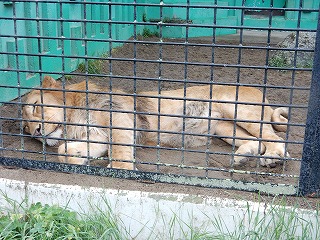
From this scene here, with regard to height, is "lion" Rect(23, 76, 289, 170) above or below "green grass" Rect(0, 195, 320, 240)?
above

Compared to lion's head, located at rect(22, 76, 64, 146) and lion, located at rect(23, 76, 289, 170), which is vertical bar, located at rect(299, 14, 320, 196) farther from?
lion's head, located at rect(22, 76, 64, 146)

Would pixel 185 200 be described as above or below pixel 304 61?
below

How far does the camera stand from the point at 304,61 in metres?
8.19

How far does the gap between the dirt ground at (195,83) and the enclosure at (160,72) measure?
0.01m

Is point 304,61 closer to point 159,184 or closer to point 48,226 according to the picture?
point 159,184

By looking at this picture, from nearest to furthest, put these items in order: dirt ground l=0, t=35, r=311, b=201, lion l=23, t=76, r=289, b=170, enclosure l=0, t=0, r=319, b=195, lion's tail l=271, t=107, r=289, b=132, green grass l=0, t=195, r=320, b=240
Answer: green grass l=0, t=195, r=320, b=240 < enclosure l=0, t=0, r=319, b=195 < dirt ground l=0, t=35, r=311, b=201 < lion l=23, t=76, r=289, b=170 < lion's tail l=271, t=107, r=289, b=132

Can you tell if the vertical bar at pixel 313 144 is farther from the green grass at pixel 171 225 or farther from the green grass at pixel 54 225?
the green grass at pixel 54 225

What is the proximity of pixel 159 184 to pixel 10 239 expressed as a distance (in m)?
1.10

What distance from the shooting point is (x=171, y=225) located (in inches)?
121

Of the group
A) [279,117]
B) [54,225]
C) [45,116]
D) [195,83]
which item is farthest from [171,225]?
[279,117]

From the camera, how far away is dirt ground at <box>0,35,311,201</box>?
3553 mm

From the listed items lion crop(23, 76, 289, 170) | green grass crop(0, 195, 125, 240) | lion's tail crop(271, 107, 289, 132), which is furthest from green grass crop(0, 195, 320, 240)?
lion's tail crop(271, 107, 289, 132)

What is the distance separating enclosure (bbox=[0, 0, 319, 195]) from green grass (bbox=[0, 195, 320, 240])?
26 cm

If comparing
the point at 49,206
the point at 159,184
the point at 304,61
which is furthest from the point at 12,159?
the point at 304,61
